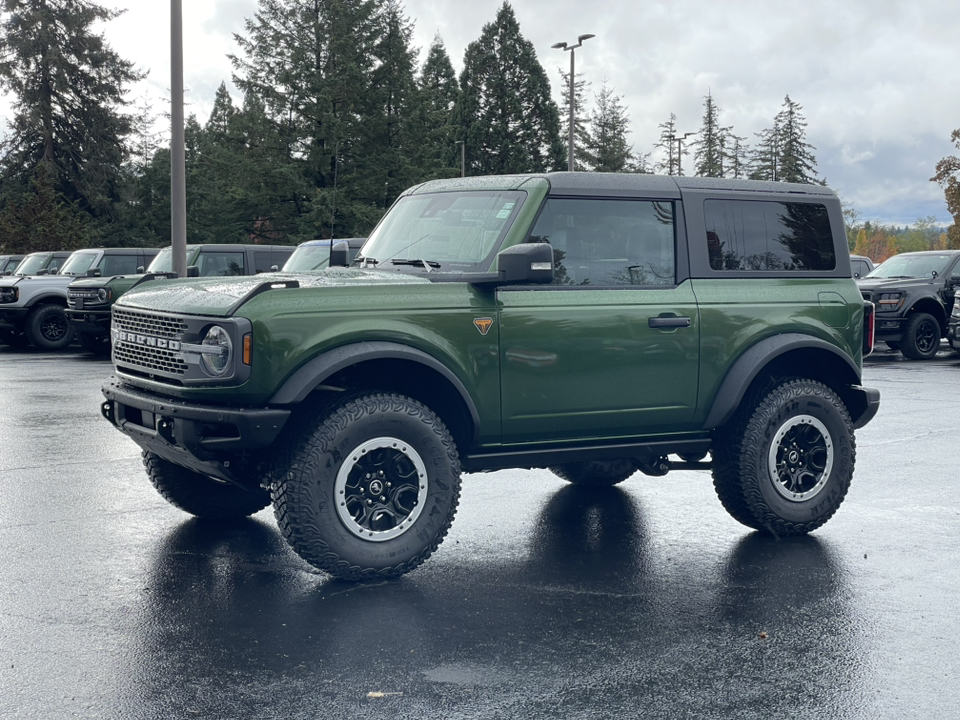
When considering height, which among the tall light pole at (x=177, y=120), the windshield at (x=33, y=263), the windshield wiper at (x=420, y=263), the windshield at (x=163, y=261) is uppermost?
the tall light pole at (x=177, y=120)

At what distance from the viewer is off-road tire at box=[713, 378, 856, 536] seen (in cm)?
653

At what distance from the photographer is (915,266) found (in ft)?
68.9

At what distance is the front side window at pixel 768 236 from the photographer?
661 centimetres

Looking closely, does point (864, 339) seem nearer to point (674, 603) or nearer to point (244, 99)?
point (674, 603)

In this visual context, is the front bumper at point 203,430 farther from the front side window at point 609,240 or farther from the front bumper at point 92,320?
the front bumper at point 92,320

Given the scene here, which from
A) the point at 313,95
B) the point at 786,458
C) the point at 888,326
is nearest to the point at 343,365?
the point at 786,458

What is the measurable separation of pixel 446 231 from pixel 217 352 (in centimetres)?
163

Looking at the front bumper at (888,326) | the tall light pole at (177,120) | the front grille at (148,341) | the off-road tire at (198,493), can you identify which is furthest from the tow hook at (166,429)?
the front bumper at (888,326)

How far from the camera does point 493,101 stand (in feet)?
222

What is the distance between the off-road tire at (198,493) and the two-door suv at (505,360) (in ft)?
0.05

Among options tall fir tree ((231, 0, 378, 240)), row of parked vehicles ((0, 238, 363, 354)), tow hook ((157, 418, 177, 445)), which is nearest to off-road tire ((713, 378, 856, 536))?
tow hook ((157, 418, 177, 445))

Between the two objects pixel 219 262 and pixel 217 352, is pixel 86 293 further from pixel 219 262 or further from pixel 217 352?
pixel 217 352

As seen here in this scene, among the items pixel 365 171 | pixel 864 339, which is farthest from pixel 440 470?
pixel 365 171

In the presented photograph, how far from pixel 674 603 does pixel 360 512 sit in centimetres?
→ 155
